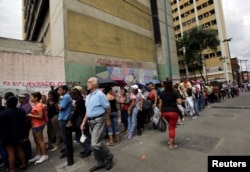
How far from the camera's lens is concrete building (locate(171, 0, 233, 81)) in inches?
1795

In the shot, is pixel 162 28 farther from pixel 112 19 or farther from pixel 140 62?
pixel 112 19

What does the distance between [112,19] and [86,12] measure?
11.2 ft

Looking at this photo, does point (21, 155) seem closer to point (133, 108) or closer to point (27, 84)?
point (133, 108)

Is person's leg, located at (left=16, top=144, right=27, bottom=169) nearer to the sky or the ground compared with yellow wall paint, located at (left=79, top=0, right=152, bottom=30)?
nearer to the ground

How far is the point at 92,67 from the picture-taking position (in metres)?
16.5

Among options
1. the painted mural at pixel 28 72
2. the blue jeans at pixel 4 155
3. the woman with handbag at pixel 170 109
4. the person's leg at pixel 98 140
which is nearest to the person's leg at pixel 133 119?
the woman with handbag at pixel 170 109

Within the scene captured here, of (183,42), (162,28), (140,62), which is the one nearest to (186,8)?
(183,42)

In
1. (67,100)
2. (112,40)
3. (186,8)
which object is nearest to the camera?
(67,100)

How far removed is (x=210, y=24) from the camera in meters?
49.0

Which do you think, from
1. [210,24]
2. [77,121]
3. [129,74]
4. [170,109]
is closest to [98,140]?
[77,121]

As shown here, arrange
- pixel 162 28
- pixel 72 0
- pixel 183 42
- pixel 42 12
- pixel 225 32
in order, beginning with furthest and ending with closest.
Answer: pixel 225 32 < pixel 183 42 < pixel 162 28 < pixel 42 12 < pixel 72 0

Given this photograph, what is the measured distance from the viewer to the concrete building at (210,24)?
45.6 meters

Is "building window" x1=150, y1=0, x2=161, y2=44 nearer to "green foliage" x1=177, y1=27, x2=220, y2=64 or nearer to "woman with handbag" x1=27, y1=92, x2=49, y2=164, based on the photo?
"green foliage" x1=177, y1=27, x2=220, y2=64

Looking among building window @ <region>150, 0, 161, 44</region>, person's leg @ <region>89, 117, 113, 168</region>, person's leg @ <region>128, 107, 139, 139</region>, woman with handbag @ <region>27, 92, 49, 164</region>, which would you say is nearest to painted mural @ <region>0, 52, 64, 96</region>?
woman with handbag @ <region>27, 92, 49, 164</region>
